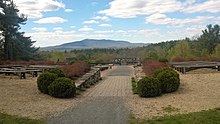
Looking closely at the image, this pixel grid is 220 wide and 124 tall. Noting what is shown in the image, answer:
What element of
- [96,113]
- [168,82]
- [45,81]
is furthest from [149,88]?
[45,81]

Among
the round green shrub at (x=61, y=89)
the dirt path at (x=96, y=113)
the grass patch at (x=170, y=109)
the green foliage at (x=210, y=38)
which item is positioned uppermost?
the green foliage at (x=210, y=38)

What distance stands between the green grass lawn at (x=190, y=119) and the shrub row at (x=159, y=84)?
378 cm

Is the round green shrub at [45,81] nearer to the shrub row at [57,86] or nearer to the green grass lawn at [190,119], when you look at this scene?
the shrub row at [57,86]

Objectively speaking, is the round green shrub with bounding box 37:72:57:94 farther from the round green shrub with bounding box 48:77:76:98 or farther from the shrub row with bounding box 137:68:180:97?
the shrub row with bounding box 137:68:180:97

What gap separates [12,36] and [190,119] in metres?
31.5

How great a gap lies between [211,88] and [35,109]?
7.48 meters

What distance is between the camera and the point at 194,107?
33.6 feet

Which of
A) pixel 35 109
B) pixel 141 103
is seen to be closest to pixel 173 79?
pixel 141 103

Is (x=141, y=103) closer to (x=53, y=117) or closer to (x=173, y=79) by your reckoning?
(x=173, y=79)

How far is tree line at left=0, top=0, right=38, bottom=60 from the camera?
34.4 m

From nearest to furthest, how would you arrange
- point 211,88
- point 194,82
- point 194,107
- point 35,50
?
point 194,107 < point 211,88 < point 194,82 < point 35,50

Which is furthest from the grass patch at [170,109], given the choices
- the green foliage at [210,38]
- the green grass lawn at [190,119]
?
the green foliage at [210,38]

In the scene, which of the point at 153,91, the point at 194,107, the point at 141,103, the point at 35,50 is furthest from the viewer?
the point at 35,50

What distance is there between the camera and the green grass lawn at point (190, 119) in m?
8.09
